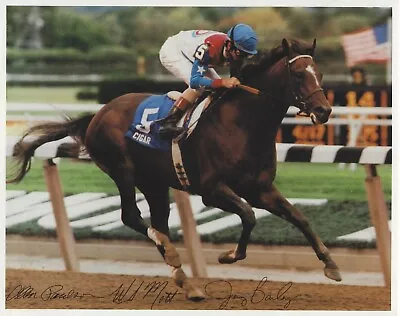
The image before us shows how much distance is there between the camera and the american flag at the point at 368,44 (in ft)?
23.6

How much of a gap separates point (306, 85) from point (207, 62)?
0.61 m

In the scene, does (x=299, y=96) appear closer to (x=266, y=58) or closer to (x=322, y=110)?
(x=322, y=110)

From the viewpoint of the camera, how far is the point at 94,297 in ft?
22.6

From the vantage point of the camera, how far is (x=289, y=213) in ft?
21.2

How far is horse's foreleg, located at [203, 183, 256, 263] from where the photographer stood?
251 inches

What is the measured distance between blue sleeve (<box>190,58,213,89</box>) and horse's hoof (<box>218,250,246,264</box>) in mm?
1033

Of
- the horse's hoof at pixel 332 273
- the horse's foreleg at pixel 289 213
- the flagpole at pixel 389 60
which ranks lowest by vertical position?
the horse's hoof at pixel 332 273

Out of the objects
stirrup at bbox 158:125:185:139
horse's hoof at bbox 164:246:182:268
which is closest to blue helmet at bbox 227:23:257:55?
stirrup at bbox 158:125:185:139

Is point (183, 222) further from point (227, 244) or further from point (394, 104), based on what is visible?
point (394, 104)

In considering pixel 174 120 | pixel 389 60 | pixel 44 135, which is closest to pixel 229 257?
pixel 174 120

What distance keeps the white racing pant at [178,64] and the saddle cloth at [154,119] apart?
0.26 ft
